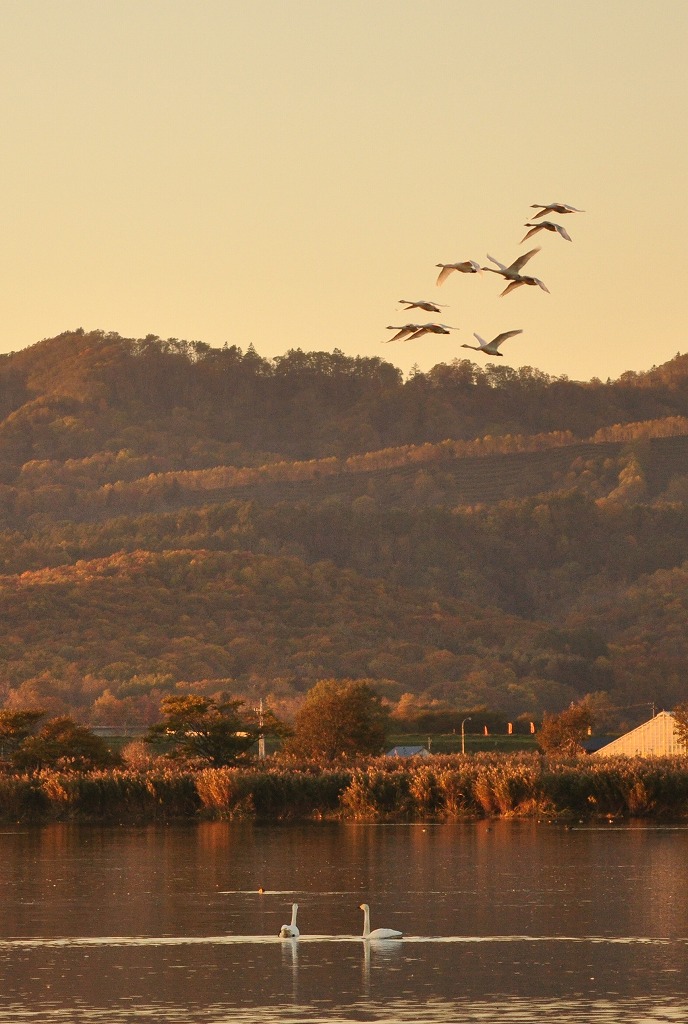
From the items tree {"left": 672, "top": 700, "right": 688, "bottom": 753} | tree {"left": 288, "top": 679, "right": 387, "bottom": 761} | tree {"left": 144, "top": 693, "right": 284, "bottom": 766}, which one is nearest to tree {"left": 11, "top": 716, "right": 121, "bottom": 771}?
tree {"left": 144, "top": 693, "right": 284, "bottom": 766}

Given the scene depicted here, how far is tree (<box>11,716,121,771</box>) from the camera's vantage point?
4366cm

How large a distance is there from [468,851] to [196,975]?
12831 mm

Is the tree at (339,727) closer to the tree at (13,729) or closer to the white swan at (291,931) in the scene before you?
the tree at (13,729)

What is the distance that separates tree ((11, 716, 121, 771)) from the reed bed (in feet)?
8.00

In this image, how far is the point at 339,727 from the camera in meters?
51.9

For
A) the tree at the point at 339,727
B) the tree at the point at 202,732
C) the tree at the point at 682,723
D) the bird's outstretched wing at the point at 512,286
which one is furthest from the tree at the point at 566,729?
the bird's outstretched wing at the point at 512,286

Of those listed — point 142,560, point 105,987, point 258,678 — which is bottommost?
point 105,987

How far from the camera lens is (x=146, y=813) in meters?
39.5

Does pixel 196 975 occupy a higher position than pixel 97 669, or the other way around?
pixel 97 669

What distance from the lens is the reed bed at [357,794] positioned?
3828 centimetres

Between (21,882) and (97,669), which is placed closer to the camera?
(21,882)

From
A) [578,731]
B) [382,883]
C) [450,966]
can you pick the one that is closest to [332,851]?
[382,883]

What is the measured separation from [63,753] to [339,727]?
1005cm

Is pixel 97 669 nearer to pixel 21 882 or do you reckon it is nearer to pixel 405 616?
pixel 405 616
